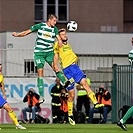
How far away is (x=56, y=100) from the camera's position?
110ft

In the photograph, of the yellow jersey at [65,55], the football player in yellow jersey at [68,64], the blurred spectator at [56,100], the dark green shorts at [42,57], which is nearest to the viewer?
the football player in yellow jersey at [68,64]

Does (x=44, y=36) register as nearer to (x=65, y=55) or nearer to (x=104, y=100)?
(x=65, y=55)

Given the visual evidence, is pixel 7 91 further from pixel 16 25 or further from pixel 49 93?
pixel 16 25

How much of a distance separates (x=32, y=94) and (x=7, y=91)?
1191 mm

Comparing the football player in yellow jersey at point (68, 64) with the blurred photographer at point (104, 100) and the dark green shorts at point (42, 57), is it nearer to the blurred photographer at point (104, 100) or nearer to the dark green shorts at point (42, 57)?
the dark green shorts at point (42, 57)

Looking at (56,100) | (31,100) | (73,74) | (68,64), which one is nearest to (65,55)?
(68,64)

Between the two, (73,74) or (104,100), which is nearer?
(73,74)

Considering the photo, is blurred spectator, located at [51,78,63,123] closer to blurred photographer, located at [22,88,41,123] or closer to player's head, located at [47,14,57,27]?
blurred photographer, located at [22,88,41,123]

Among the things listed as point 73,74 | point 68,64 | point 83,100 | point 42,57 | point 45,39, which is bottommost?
point 83,100

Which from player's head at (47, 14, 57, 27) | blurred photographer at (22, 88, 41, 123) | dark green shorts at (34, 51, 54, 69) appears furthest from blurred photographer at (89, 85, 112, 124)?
player's head at (47, 14, 57, 27)

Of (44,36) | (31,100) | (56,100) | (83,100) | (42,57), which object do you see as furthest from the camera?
(83,100)

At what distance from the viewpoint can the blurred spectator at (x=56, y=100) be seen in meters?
33.3

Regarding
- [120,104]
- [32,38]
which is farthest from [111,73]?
[32,38]

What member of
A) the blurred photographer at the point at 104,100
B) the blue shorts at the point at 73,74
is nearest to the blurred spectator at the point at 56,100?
the blurred photographer at the point at 104,100
